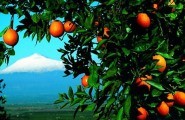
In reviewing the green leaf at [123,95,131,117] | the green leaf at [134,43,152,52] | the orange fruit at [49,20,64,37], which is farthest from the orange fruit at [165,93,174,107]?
the orange fruit at [49,20,64,37]

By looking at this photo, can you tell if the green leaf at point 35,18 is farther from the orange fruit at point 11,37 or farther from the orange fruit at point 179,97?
the orange fruit at point 179,97

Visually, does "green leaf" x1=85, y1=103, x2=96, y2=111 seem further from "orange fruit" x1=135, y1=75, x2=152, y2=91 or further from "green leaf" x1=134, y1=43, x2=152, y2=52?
"green leaf" x1=134, y1=43, x2=152, y2=52

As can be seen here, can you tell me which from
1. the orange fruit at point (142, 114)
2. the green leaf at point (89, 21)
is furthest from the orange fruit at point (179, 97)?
the green leaf at point (89, 21)

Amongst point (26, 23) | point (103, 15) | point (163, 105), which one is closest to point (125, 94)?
point (163, 105)

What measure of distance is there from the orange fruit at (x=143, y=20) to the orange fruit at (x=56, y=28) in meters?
0.86

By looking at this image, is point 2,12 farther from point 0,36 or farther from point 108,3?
point 108,3

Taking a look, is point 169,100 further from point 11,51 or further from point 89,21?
point 11,51

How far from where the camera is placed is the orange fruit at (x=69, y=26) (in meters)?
4.41

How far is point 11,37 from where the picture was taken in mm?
Answer: 4395

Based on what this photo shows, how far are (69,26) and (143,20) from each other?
2.72 feet

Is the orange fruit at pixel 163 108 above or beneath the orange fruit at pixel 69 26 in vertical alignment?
beneath

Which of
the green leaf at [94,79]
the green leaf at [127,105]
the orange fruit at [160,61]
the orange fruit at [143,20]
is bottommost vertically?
the green leaf at [127,105]

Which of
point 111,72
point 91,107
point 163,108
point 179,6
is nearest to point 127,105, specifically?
point 111,72

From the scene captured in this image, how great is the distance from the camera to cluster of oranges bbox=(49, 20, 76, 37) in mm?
4379
